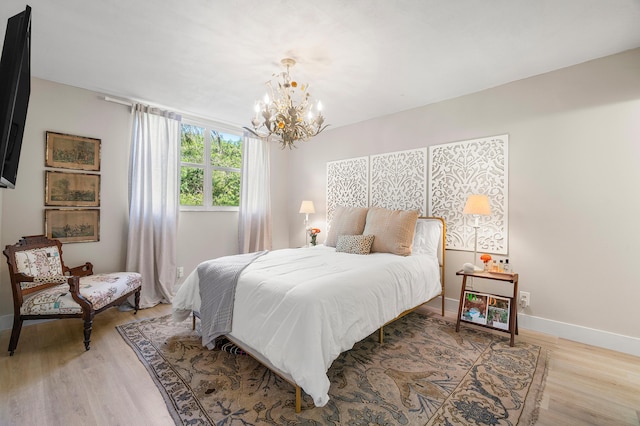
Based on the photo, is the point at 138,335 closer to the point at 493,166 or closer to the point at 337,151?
the point at 337,151

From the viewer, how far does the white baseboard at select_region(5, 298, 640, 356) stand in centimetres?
238

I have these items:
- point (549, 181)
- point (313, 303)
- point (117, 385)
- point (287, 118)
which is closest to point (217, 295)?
point (117, 385)

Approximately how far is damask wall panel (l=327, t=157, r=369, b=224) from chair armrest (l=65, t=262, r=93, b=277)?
3137 mm

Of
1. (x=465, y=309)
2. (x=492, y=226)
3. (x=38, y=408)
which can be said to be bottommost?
(x=38, y=408)

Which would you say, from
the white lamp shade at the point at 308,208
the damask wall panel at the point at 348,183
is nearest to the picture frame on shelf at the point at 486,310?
the damask wall panel at the point at 348,183

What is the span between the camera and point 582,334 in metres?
2.57

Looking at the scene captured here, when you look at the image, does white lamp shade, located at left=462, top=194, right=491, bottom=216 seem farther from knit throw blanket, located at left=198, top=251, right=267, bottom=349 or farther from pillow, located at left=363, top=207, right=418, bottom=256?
knit throw blanket, located at left=198, top=251, right=267, bottom=349

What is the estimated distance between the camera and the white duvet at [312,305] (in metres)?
1.64

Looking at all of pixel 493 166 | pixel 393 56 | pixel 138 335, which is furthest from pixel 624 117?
pixel 138 335

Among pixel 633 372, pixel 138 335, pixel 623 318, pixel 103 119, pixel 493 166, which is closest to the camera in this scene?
pixel 633 372

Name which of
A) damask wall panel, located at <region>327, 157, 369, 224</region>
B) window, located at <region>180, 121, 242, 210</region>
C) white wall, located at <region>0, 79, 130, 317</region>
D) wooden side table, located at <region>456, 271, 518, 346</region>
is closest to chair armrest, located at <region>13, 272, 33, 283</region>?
white wall, located at <region>0, 79, 130, 317</region>

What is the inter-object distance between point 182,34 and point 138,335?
269cm

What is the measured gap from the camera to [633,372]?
210 cm

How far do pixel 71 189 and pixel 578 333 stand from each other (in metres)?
5.39
